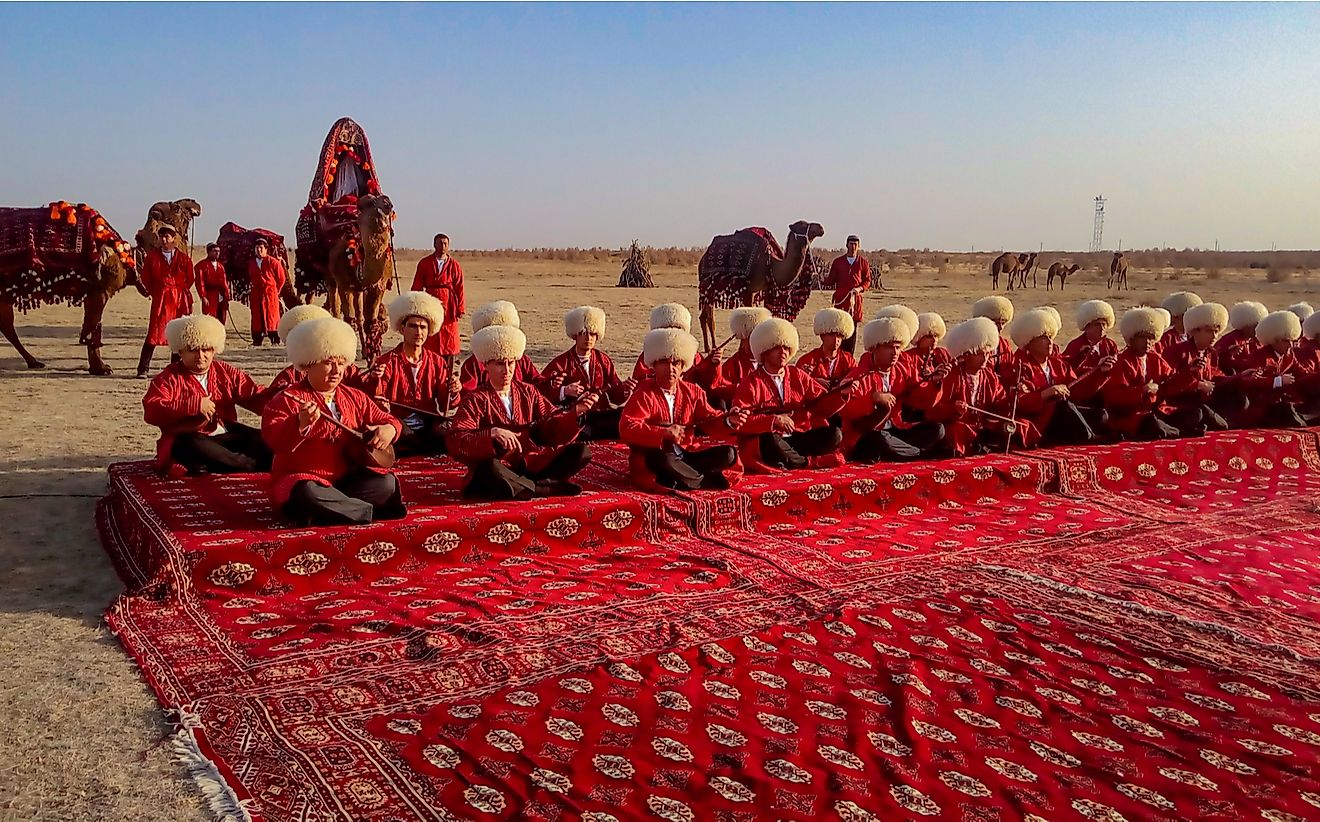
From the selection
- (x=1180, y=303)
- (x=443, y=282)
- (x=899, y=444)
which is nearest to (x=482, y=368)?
(x=899, y=444)

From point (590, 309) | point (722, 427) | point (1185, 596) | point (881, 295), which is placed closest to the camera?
point (1185, 596)

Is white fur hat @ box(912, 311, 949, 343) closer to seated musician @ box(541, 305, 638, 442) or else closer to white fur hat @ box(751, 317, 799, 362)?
white fur hat @ box(751, 317, 799, 362)

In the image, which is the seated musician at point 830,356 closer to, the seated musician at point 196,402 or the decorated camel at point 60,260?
the seated musician at point 196,402

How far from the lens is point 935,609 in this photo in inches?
183

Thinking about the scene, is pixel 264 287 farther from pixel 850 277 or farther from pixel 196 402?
pixel 196 402

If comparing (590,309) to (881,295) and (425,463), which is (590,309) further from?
(881,295)

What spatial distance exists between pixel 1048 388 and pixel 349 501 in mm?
5065

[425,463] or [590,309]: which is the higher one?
[590,309]

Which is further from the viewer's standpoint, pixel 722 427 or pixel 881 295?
pixel 881 295

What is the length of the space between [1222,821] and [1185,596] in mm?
2189

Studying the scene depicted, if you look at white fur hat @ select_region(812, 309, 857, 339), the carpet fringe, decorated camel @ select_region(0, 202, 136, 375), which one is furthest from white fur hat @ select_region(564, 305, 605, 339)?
decorated camel @ select_region(0, 202, 136, 375)

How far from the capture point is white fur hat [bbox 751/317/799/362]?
6.79 metres

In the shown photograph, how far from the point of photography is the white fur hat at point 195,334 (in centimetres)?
612

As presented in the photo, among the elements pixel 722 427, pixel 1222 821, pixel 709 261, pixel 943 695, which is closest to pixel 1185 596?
pixel 943 695
